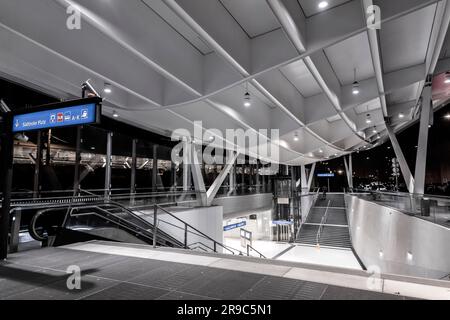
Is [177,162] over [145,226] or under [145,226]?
over

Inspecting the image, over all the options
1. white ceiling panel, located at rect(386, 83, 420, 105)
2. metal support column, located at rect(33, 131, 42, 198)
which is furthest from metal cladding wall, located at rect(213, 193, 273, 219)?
white ceiling panel, located at rect(386, 83, 420, 105)

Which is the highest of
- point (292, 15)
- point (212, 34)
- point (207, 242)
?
point (292, 15)

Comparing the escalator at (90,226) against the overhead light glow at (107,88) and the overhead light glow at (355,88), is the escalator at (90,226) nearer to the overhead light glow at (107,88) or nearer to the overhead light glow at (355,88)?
the overhead light glow at (107,88)

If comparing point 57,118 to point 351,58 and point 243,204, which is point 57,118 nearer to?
point 351,58

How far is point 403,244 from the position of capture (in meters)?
9.15

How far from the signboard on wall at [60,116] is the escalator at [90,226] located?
2034mm

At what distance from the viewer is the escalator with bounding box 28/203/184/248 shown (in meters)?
6.16

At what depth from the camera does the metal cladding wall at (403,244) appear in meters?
6.56

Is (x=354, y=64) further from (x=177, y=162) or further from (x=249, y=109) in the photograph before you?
(x=177, y=162)

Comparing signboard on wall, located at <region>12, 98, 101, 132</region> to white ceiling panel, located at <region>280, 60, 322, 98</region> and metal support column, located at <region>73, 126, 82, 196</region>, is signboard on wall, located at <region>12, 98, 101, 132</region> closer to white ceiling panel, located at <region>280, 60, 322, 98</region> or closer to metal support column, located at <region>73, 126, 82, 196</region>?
metal support column, located at <region>73, 126, 82, 196</region>

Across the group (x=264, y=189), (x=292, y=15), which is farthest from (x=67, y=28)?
(x=264, y=189)

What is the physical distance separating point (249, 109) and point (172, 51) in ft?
18.9
